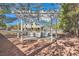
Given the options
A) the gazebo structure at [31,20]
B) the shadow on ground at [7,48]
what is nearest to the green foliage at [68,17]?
the gazebo structure at [31,20]

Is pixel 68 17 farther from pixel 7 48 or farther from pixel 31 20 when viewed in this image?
pixel 7 48

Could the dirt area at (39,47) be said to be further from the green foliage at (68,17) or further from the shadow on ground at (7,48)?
the green foliage at (68,17)

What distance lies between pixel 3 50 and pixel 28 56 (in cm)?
24

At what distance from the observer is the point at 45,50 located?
1.80 m

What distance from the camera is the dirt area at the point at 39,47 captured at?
1.79 metres

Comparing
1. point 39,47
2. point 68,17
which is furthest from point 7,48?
point 68,17

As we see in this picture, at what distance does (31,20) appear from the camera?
5.94ft

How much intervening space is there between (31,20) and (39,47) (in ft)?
0.88

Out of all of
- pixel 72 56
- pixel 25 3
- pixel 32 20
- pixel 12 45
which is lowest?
pixel 72 56

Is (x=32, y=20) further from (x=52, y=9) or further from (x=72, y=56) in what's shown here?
(x=72, y=56)

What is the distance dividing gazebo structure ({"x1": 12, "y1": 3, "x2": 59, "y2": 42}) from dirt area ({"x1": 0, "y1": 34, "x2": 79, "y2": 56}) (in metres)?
0.07

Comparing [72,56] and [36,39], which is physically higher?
[36,39]

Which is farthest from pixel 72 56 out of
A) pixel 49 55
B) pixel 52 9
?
pixel 52 9

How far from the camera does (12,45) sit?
5.90 feet
